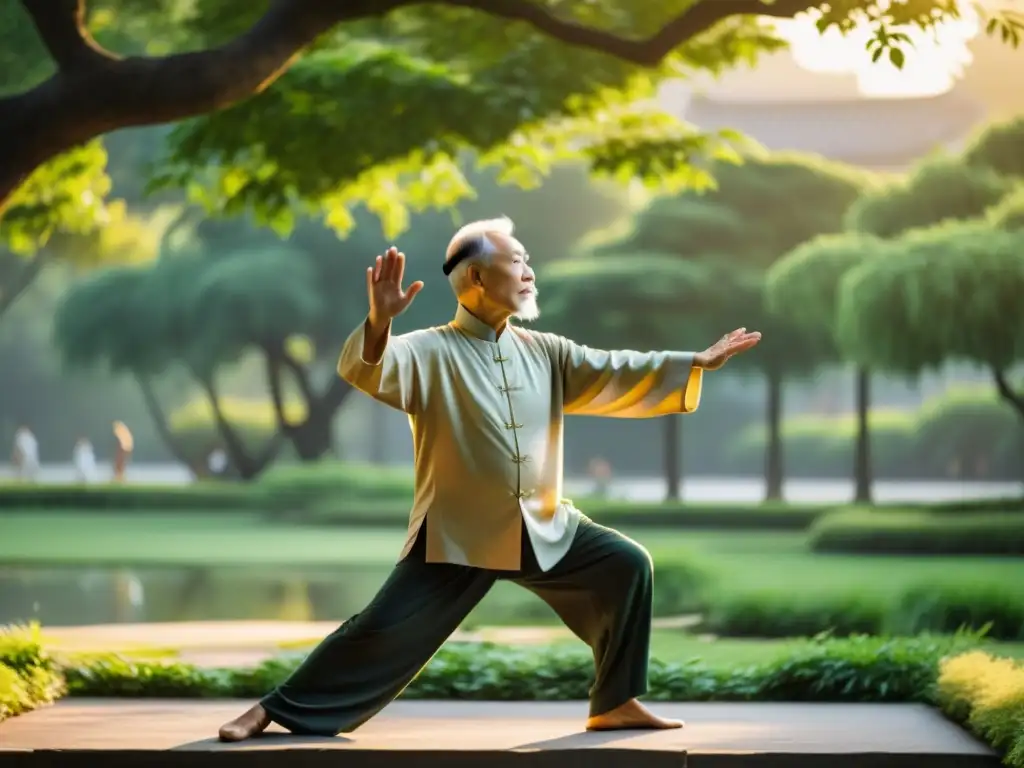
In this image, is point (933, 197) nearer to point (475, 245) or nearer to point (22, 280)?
point (475, 245)

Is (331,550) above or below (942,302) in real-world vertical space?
below

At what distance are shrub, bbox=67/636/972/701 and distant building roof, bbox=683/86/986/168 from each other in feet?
28.3

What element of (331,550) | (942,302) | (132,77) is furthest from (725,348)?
(331,550)

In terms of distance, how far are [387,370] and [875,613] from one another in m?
4.35

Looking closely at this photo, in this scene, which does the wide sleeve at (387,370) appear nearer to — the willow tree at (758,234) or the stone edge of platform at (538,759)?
the stone edge of platform at (538,759)

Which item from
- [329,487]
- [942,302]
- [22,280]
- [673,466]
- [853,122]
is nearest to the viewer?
[942,302]

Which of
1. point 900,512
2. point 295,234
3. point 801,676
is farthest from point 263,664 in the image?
point 295,234

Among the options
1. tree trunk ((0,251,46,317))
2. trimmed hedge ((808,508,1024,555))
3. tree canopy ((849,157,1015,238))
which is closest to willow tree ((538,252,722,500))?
tree canopy ((849,157,1015,238))

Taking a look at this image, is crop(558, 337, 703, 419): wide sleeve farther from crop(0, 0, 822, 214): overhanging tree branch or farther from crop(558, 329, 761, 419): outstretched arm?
crop(0, 0, 822, 214): overhanging tree branch

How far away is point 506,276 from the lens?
409cm

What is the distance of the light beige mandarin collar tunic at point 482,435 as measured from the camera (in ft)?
13.2

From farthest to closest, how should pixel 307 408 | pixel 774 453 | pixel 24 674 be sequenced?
1. pixel 307 408
2. pixel 774 453
3. pixel 24 674

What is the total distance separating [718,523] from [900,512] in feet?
7.74

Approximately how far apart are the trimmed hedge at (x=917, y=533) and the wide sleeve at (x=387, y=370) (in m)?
6.74
